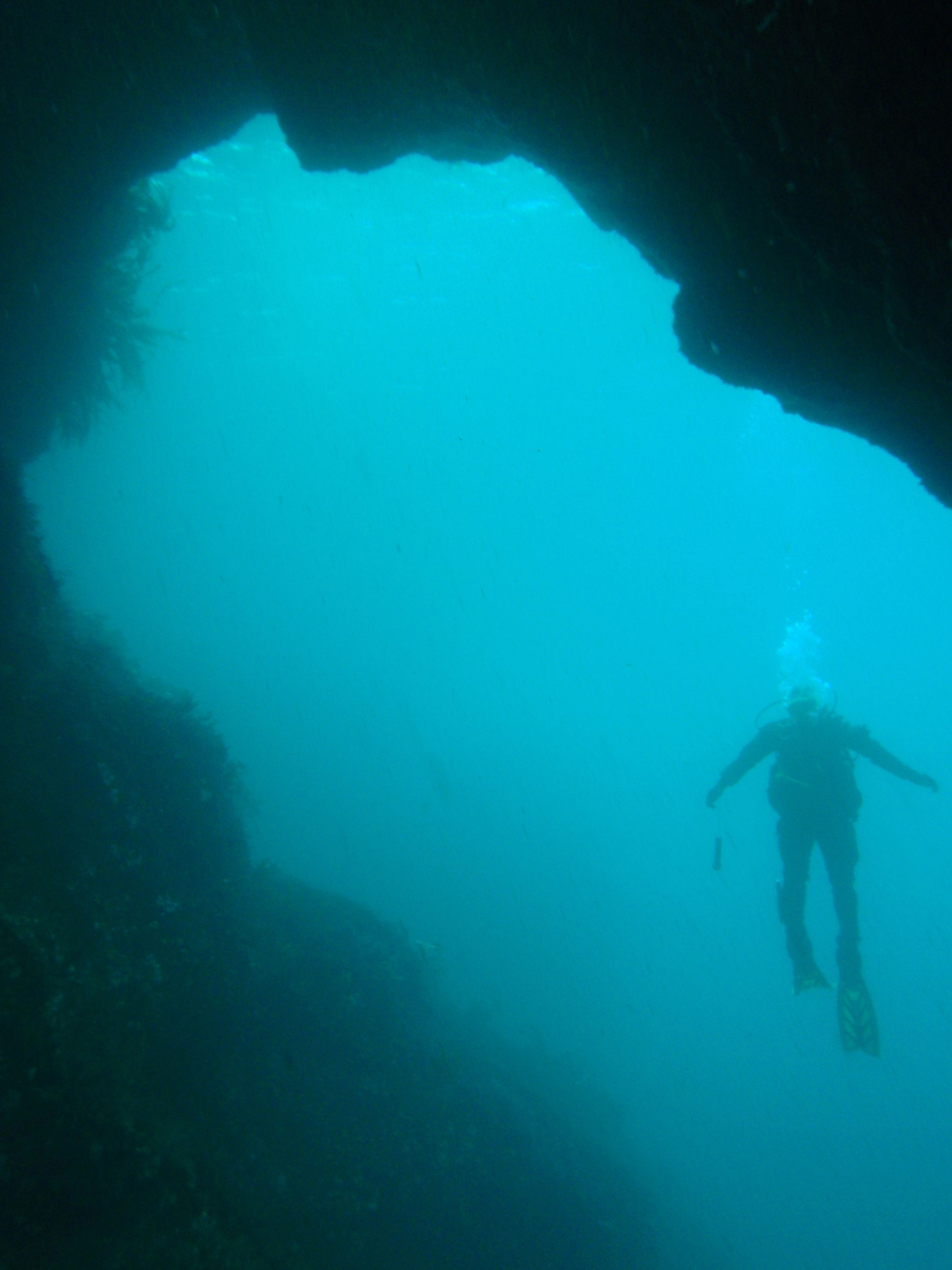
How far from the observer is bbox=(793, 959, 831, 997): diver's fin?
8.20 m

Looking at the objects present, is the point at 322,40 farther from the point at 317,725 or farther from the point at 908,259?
the point at 317,725

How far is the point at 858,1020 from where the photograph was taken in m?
8.31

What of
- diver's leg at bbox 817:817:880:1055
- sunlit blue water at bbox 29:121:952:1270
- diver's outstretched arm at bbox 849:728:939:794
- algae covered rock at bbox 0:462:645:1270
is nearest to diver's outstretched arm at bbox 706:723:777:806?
diver's outstretched arm at bbox 849:728:939:794

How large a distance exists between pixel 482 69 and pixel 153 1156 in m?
9.12

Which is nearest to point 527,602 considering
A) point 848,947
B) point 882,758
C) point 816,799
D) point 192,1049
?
point 816,799

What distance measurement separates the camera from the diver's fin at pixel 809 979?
8203 mm

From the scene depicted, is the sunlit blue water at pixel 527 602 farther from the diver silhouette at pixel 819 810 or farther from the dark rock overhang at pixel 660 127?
the diver silhouette at pixel 819 810

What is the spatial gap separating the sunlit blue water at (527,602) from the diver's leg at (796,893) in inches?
620

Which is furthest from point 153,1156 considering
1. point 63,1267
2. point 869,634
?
point 869,634

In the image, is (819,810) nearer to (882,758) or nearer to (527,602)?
(882,758)

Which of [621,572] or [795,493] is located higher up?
[621,572]

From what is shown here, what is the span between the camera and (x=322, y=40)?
16.6 ft

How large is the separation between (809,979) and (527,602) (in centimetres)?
9385

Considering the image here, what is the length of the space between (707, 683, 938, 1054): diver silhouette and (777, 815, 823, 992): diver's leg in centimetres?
1
